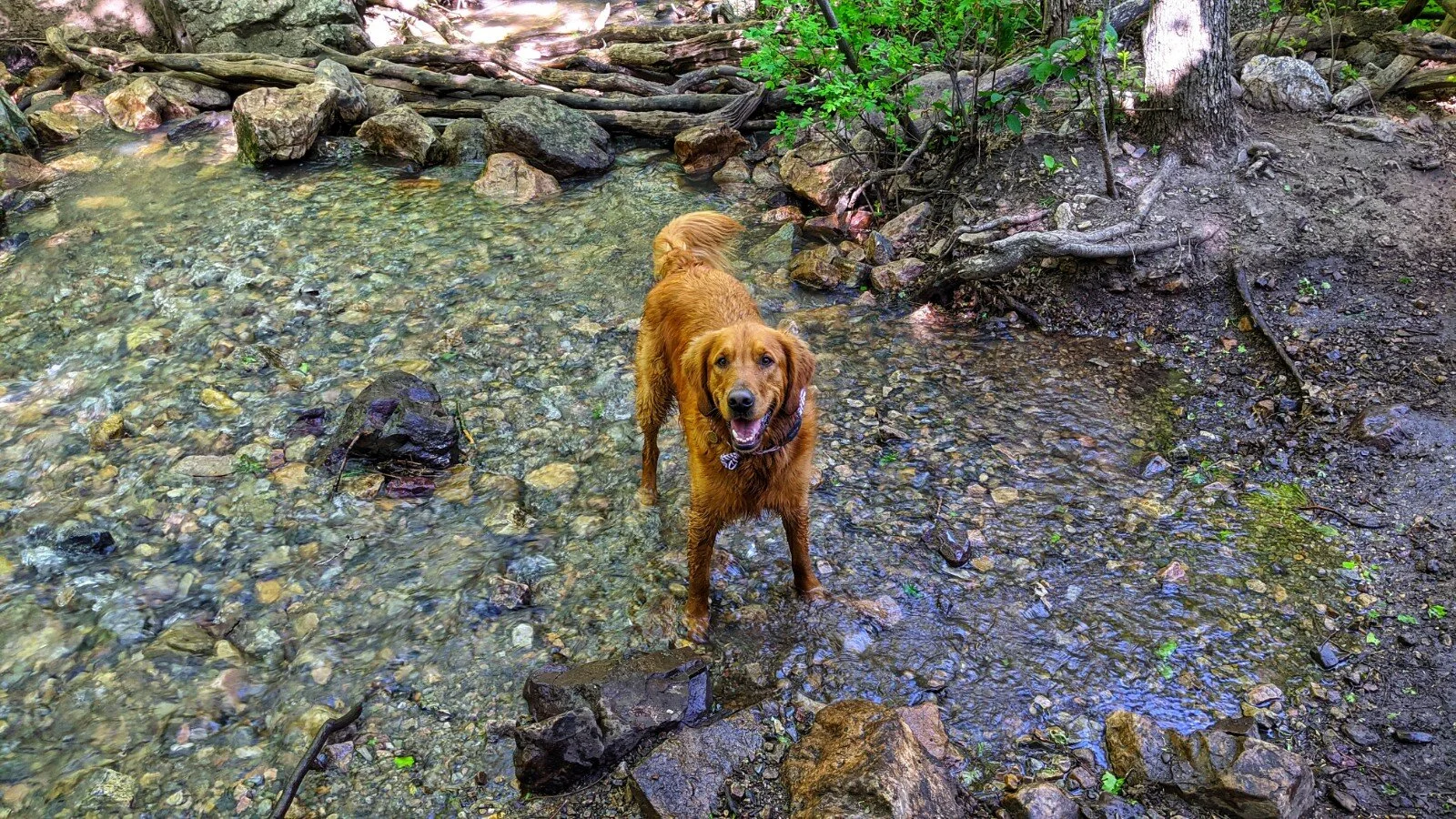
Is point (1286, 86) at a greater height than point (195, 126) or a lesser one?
greater

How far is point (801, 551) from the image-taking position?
4352 mm

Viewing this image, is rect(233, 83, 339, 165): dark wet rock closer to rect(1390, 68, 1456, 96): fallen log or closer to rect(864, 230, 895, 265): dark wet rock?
rect(864, 230, 895, 265): dark wet rock

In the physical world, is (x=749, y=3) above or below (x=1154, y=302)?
above

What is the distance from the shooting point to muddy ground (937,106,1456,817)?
11.8 ft

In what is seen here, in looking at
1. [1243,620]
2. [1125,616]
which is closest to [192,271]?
[1125,616]

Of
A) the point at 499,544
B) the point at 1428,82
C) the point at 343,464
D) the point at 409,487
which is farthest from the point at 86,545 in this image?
the point at 1428,82

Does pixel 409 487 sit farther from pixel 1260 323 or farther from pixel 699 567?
pixel 1260 323

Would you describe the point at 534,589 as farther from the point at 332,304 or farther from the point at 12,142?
the point at 12,142

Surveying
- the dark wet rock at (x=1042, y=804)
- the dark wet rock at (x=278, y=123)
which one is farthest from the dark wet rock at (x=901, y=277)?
the dark wet rock at (x=278, y=123)

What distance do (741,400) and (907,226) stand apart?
4.75 metres

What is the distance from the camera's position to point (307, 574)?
4754 millimetres

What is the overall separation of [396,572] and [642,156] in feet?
22.6

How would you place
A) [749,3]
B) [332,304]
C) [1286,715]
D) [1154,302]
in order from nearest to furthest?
[1286,715], [1154,302], [332,304], [749,3]

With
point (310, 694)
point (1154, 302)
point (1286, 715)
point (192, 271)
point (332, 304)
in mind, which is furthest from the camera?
point (192, 271)
